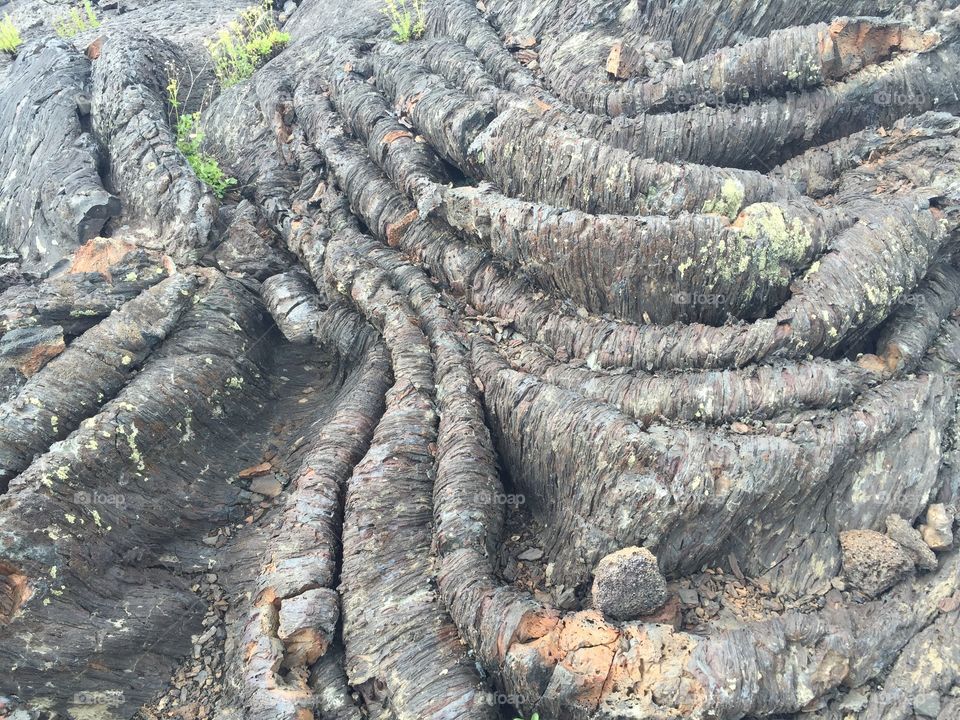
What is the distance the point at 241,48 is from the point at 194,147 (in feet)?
8.34

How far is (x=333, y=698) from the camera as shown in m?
6.04

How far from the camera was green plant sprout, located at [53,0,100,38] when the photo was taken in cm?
1343

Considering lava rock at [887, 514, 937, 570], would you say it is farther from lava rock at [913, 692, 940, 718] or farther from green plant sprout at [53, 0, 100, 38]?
green plant sprout at [53, 0, 100, 38]

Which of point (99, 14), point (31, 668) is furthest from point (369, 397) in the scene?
point (99, 14)

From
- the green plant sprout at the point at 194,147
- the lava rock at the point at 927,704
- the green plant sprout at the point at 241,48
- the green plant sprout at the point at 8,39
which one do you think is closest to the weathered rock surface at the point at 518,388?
the lava rock at the point at 927,704

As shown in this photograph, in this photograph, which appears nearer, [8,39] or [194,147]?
[194,147]

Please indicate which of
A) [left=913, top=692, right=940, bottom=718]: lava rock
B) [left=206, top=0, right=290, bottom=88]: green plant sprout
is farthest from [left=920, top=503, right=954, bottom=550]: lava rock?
[left=206, top=0, right=290, bottom=88]: green plant sprout

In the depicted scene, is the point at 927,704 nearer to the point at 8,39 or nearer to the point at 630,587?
the point at 630,587

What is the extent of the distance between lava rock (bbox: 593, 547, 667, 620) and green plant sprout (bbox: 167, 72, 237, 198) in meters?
7.48

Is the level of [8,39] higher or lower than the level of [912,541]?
higher

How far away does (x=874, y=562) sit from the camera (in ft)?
20.5

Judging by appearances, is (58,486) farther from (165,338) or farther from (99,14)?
(99,14)

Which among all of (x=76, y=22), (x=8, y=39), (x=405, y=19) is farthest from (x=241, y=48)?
(x=8, y=39)

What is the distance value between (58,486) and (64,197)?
467 cm
